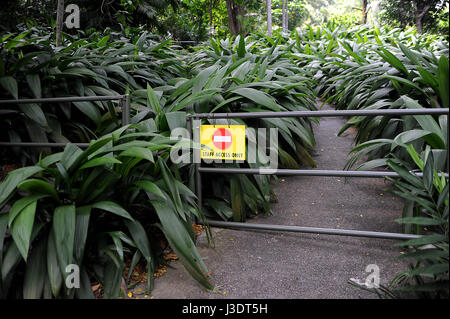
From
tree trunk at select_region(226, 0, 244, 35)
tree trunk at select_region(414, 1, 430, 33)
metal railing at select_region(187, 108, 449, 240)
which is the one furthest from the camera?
tree trunk at select_region(414, 1, 430, 33)

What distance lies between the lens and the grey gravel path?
186 cm

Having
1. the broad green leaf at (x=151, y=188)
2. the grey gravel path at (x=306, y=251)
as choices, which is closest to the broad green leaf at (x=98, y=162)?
the broad green leaf at (x=151, y=188)

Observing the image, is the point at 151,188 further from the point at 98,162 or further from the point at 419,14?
the point at 419,14

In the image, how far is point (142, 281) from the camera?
1927 millimetres

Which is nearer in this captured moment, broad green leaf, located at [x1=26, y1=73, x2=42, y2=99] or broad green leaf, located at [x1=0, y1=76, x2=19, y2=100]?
broad green leaf, located at [x1=0, y1=76, x2=19, y2=100]

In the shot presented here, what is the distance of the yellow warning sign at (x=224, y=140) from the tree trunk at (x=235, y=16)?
8.52m

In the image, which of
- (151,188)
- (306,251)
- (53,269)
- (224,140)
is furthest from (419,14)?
(53,269)

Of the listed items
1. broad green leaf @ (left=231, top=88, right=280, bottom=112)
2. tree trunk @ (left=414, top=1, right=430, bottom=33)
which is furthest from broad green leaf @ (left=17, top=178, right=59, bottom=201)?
tree trunk @ (left=414, top=1, right=430, bottom=33)

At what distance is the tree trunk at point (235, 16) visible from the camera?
33.3 feet

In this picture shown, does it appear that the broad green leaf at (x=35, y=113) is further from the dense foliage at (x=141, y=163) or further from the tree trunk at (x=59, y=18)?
the tree trunk at (x=59, y=18)

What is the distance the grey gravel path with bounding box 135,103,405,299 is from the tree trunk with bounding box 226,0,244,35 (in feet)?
26.5

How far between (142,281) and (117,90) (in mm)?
2440

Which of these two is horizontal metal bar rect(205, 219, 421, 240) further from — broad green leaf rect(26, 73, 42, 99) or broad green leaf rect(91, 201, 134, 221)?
broad green leaf rect(26, 73, 42, 99)
